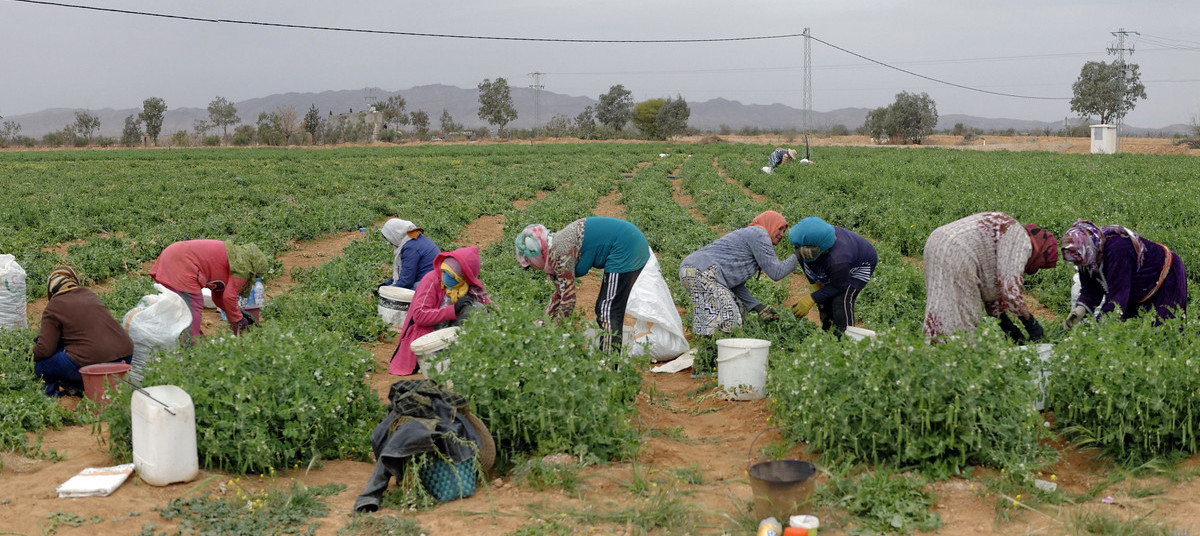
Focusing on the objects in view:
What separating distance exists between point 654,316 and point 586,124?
290 feet

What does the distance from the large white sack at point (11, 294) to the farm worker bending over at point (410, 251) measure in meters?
2.89

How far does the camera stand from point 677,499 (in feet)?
13.1

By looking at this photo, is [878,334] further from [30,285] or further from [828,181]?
[828,181]

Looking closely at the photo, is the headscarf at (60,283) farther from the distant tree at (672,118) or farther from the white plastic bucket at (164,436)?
the distant tree at (672,118)

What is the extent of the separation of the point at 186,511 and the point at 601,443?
202cm

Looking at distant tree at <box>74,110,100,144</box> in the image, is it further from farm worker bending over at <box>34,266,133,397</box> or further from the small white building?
farm worker bending over at <box>34,266,133,397</box>

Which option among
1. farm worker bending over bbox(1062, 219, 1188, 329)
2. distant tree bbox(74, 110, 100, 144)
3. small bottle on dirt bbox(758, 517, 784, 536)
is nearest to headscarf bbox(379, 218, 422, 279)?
small bottle on dirt bbox(758, 517, 784, 536)

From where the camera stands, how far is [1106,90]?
250ft

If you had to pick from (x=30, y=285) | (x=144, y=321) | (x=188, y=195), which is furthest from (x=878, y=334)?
(x=188, y=195)

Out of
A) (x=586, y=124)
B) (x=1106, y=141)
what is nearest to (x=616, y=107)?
(x=586, y=124)

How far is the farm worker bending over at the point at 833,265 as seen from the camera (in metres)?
6.58

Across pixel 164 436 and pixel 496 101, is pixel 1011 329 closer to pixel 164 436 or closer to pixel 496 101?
pixel 164 436

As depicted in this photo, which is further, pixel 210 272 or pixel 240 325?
pixel 240 325

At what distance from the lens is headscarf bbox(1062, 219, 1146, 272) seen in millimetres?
5438
